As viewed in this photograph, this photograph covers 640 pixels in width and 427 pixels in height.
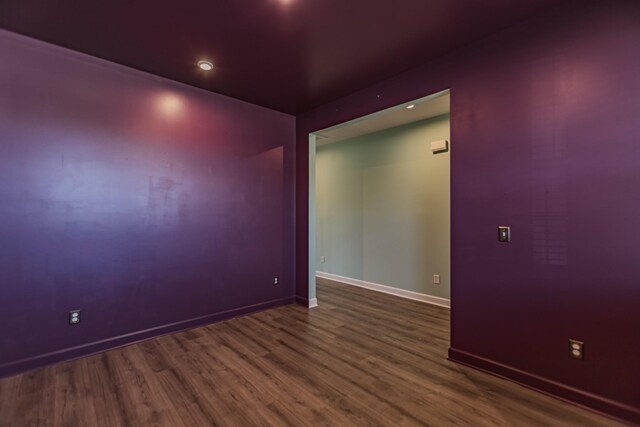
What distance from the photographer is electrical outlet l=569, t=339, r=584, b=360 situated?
6.27ft

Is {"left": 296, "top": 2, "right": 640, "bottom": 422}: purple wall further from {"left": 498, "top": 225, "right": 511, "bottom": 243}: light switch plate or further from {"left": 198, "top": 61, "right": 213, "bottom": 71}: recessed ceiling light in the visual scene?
{"left": 198, "top": 61, "right": 213, "bottom": 71}: recessed ceiling light

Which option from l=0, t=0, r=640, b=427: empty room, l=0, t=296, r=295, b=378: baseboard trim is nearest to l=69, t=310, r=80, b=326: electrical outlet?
l=0, t=0, r=640, b=427: empty room

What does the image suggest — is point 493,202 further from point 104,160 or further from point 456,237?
point 104,160

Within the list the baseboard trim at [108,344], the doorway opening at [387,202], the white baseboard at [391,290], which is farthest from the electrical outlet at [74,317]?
the white baseboard at [391,290]

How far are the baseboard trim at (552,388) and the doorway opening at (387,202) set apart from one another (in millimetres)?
1635

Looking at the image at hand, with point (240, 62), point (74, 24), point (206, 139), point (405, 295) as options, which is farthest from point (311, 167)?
point (74, 24)

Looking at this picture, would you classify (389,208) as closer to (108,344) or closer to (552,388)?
(552,388)

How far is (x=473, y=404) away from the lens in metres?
1.91

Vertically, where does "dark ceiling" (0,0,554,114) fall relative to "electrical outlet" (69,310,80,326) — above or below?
above

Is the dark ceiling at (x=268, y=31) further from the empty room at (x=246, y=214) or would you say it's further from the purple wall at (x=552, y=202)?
the purple wall at (x=552, y=202)

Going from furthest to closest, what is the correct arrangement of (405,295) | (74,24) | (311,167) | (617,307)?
(405,295) < (311,167) < (74,24) < (617,307)

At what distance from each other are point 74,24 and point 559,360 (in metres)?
4.22

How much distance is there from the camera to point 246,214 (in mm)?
3688

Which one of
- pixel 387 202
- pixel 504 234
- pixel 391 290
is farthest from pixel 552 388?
→ pixel 387 202
